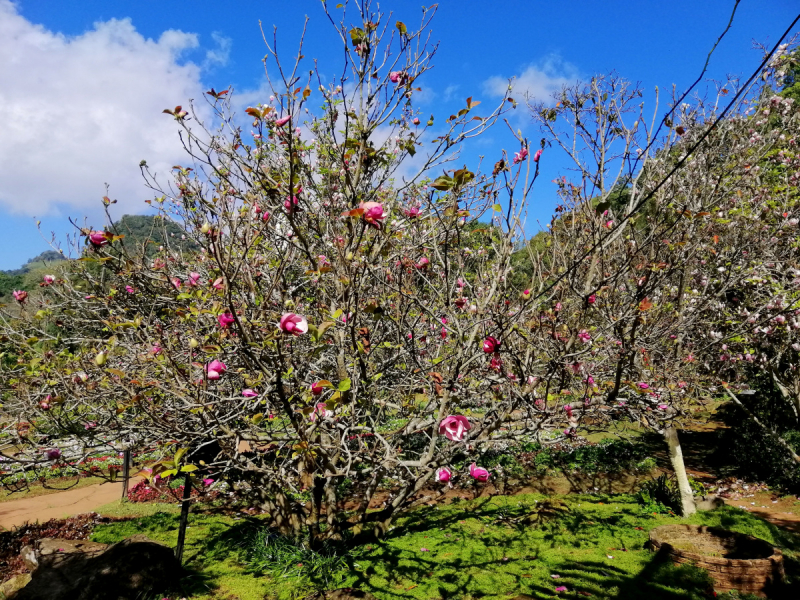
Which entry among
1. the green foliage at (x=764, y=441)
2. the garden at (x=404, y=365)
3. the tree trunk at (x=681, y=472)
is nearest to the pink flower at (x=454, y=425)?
the garden at (x=404, y=365)

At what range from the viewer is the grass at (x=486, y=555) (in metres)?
4.48

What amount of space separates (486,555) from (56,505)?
339 inches

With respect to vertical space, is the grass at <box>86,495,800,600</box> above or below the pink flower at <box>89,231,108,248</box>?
below

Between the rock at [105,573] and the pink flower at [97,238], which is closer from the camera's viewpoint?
the pink flower at [97,238]

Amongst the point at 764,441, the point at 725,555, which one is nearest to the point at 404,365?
the point at 725,555

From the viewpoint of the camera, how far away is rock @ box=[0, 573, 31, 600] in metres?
4.61

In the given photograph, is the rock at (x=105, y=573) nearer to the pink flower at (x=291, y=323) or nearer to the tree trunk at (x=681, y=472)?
the pink flower at (x=291, y=323)

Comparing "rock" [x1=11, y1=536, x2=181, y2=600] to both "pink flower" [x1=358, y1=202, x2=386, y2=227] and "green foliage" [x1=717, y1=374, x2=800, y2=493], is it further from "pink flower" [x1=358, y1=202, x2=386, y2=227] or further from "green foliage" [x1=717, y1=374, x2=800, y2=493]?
"green foliage" [x1=717, y1=374, x2=800, y2=493]

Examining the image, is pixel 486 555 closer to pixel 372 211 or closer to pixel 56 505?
pixel 372 211

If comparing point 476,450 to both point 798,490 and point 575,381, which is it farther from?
point 798,490

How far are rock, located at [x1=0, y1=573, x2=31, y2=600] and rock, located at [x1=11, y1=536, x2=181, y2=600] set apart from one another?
28cm

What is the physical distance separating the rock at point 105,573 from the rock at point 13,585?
28 centimetres

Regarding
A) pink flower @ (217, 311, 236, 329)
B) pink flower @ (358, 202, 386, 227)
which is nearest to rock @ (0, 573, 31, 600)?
pink flower @ (217, 311, 236, 329)

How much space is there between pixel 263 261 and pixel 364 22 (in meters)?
2.75
